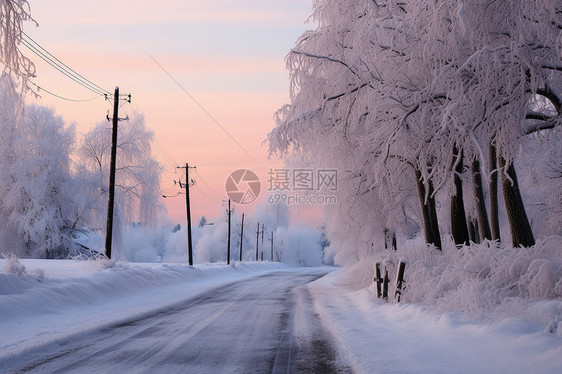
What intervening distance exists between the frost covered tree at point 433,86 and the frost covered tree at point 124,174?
2487 centimetres

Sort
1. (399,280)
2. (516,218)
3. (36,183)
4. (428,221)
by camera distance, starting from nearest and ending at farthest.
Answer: (399,280) → (516,218) → (428,221) → (36,183)

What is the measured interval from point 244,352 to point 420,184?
40.7 ft

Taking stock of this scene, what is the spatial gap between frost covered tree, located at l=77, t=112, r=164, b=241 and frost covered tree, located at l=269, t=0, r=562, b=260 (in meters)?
24.9

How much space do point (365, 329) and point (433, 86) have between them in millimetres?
4415

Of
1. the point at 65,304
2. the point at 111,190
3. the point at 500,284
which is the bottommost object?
the point at 65,304

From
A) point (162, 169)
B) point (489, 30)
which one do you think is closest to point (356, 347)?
point (489, 30)

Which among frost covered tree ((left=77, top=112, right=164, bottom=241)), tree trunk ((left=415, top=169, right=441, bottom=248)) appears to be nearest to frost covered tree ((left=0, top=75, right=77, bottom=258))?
frost covered tree ((left=77, top=112, right=164, bottom=241))

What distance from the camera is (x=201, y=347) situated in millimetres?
7375

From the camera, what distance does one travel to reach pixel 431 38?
334 inches

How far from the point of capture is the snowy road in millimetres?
6113

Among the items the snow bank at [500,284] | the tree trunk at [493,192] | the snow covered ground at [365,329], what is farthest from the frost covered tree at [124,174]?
the snow bank at [500,284]

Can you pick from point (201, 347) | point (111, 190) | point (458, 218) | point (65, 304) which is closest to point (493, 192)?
point (458, 218)

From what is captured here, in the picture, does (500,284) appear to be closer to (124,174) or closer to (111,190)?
(111,190)

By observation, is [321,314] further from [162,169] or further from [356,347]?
[162,169]
